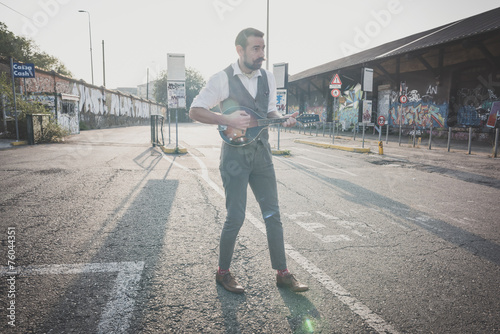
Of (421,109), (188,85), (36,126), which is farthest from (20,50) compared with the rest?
(421,109)

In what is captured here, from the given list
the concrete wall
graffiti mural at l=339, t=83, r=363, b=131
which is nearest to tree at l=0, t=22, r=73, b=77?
the concrete wall

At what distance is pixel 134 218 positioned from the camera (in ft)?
13.6

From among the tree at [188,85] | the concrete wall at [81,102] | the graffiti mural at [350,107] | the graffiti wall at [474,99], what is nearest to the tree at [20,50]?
the concrete wall at [81,102]

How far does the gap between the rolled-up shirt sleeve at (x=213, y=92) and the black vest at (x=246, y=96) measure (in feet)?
0.17

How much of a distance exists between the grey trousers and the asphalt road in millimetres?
302

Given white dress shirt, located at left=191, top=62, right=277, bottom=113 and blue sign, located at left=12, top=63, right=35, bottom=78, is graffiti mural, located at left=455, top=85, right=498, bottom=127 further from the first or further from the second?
blue sign, located at left=12, top=63, right=35, bottom=78

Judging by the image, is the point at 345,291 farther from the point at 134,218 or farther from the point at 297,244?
the point at 134,218

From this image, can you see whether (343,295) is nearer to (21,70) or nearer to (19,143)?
(19,143)

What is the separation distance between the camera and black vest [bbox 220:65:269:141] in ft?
8.50

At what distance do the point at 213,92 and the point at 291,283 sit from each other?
5.56ft

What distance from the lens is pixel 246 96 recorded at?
2.64 m

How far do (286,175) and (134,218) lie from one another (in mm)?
4188

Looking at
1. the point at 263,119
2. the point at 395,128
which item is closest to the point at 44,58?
the point at 395,128

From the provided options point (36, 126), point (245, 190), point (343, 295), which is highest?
point (36, 126)
